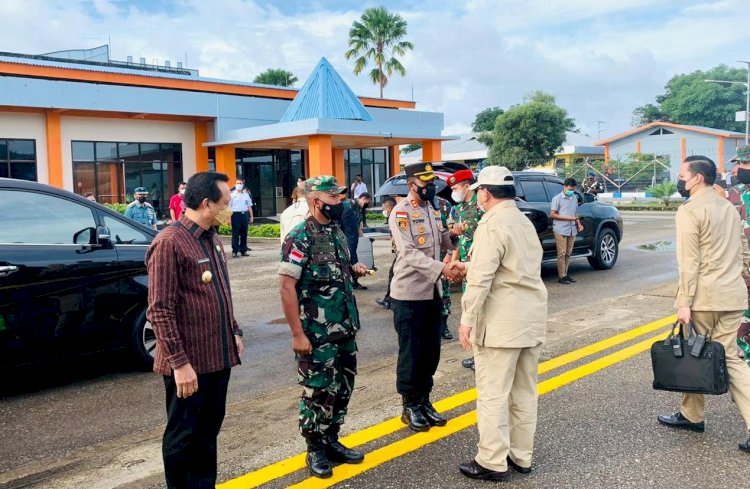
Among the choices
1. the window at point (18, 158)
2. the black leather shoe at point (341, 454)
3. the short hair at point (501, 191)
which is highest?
the window at point (18, 158)

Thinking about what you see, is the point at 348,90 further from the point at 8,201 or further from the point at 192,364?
the point at 192,364

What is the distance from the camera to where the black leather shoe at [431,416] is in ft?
15.6

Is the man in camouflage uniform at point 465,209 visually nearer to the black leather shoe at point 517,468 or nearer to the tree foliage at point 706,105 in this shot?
the black leather shoe at point 517,468

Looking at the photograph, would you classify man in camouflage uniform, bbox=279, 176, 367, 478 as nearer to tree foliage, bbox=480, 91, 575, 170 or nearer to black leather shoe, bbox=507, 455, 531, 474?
black leather shoe, bbox=507, 455, 531, 474

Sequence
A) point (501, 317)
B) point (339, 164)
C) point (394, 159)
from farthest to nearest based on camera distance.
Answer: point (394, 159), point (339, 164), point (501, 317)

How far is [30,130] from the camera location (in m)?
22.3

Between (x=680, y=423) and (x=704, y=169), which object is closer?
(x=704, y=169)

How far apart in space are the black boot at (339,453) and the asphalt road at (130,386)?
0.42m

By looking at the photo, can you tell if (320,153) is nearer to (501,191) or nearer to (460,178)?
(460,178)

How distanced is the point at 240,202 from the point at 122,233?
9.82 m

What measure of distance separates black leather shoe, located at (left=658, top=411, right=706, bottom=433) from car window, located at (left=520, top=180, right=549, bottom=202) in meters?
6.98

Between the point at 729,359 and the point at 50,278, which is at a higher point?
the point at 50,278

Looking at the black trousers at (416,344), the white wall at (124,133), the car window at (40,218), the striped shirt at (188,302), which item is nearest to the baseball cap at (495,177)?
the black trousers at (416,344)

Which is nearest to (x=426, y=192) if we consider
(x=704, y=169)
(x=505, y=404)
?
(x=505, y=404)
